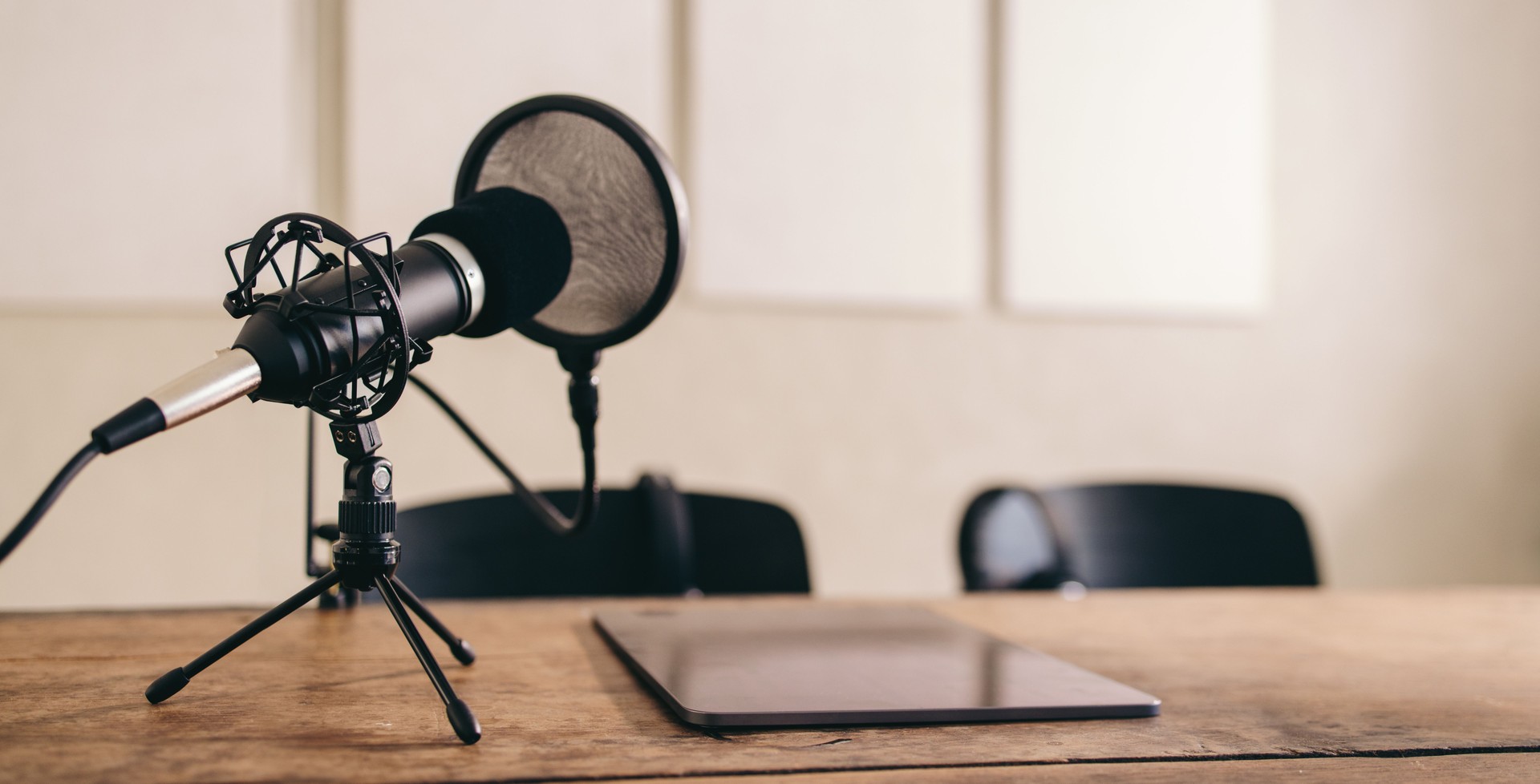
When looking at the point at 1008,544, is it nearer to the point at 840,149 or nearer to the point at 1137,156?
the point at 840,149

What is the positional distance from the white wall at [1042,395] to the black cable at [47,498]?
1835 millimetres

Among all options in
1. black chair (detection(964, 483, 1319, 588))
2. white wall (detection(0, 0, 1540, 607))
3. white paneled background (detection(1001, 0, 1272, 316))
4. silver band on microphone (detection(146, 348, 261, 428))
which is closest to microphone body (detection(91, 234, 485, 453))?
silver band on microphone (detection(146, 348, 261, 428))

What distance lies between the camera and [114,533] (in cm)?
230

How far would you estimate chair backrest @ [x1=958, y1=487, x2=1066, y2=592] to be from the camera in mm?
1562

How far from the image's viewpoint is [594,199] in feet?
2.39

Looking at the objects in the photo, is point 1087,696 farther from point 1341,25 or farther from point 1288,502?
point 1341,25

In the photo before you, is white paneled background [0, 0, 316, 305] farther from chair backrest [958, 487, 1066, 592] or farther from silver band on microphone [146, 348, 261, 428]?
silver band on microphone [146, 348, 261, 428]

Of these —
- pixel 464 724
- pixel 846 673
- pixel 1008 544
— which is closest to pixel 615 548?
pixel 1008 544

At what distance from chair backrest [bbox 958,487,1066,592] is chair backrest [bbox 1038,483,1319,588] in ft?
0.30

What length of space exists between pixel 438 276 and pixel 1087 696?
45cm

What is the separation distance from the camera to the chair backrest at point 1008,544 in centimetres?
156

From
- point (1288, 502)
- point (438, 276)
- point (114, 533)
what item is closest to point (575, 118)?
point (438, 276)

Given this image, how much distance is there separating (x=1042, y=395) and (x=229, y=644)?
225 centimetres

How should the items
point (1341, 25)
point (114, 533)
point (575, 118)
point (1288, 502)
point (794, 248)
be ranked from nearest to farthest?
1. point (575, 118)
2. point (1288, 502)
3. point (114, 533)
4. point (794, 248)
5. point (1341, 25)
